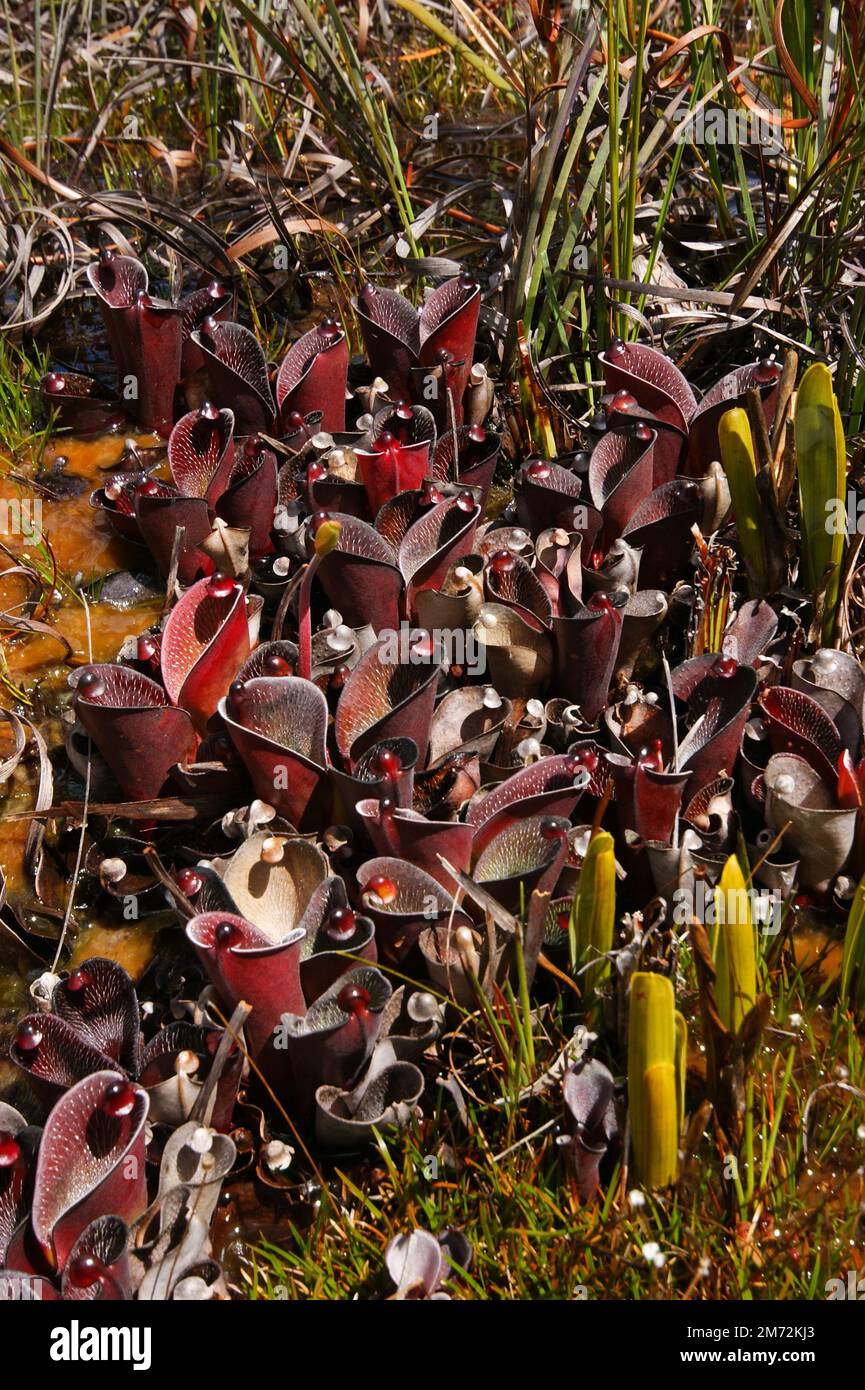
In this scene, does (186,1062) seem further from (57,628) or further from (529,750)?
(57,628)

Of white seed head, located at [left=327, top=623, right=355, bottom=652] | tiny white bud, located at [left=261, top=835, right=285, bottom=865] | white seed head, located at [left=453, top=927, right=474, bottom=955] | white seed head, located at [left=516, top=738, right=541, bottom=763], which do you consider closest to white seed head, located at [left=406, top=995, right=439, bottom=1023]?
white seed head, located at [left=453, top=927, right=474, bottom=955]

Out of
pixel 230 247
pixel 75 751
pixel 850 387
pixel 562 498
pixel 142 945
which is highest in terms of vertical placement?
pixel 230 247

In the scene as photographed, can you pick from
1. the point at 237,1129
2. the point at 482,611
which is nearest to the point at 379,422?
the point at 482,611

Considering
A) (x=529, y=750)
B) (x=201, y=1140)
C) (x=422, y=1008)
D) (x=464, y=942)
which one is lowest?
(x=201, y=1140)

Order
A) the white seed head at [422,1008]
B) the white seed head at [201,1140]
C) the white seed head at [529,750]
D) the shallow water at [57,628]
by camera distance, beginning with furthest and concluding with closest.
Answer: the shallow water at [57,628]
the white seed head at [529,750]
the white seed head at [422,1008]
the white seed head at [201,1140]

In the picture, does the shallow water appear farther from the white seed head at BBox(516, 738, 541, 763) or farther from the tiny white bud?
the white seed head at BBox(516, 738, 541, 763)

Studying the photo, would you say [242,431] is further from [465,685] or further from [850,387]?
[850,387]

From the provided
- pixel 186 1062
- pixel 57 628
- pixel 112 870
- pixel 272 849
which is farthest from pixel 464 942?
pixel 57 628

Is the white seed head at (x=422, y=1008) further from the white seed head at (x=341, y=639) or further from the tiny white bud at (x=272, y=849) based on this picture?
the white seed head at (x=341, y=639)

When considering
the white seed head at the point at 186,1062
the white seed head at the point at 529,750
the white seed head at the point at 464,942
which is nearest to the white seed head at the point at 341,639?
the white seed head at the point at 529,750

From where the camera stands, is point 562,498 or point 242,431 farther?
point 242,431

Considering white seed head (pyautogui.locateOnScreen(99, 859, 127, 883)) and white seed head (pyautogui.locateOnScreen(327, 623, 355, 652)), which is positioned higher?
white seed head (pyautogui.locateOnScreen(327, 623, 355, 652))

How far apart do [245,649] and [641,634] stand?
0.80 metres

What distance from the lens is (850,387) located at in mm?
2859
